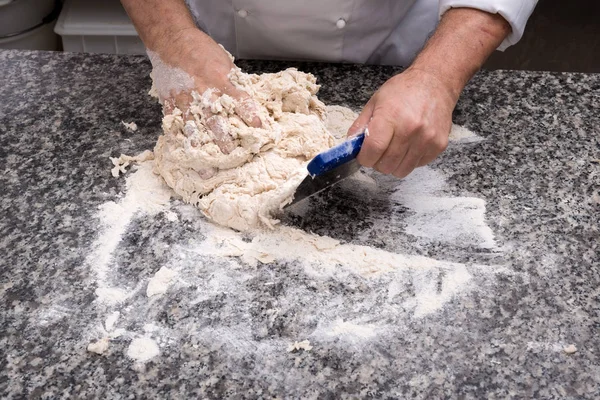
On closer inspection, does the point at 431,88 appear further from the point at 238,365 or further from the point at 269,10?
the point at 238,365

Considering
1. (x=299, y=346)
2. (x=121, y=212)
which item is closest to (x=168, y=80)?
(x=121, y=212)

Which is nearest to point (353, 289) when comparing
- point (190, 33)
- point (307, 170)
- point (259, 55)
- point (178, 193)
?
point (307, 170)

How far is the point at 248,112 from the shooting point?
3.77 feet

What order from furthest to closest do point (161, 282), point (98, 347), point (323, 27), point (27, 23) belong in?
point (27, 23) < point (323, 27) < point (161, 282) < point (98, 347)

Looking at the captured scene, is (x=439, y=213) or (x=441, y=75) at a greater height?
(x=441, y=75)

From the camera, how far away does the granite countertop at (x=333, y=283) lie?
862 millimetres

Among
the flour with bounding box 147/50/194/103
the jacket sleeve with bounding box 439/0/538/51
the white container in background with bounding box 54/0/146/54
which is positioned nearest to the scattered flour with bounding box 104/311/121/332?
the flour with bounding box 147/50/194/103

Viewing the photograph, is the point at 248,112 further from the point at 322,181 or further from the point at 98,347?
the point at 98,347

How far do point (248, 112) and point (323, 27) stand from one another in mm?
376

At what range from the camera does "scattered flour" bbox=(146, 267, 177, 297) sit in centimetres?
97

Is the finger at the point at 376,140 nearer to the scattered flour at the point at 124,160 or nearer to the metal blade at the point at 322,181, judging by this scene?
the metal blade at the point at 322,181

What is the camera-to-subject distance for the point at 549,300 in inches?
37.9

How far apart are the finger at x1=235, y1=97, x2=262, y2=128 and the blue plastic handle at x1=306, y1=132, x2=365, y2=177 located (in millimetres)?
179

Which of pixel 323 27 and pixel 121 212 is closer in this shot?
pixel 121 212
